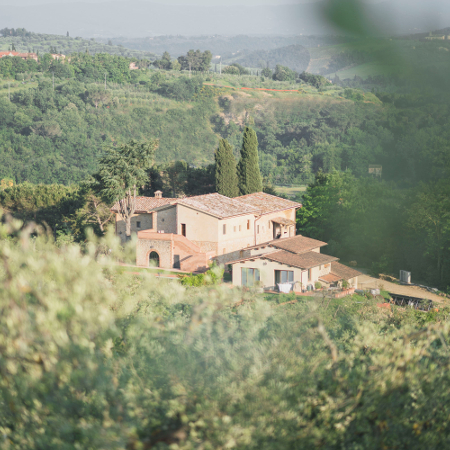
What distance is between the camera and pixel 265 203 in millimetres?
29500

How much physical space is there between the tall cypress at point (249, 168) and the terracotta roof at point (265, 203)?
1.34m

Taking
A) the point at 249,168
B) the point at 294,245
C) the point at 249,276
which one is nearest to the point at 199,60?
the point at 249,168

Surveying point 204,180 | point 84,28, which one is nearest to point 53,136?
point 204,180

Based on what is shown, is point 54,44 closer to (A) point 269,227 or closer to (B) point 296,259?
A: (A) point 269,227

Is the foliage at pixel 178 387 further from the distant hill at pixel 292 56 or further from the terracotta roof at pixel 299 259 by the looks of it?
the terracotta roof at pixel 299 259

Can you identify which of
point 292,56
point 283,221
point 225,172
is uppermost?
point 292,56

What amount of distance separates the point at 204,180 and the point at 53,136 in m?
38.9

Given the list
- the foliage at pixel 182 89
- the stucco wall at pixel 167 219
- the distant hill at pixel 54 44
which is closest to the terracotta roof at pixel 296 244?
the stucco wall at pixel 167 219

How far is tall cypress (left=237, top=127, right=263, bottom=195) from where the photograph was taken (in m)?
32.3

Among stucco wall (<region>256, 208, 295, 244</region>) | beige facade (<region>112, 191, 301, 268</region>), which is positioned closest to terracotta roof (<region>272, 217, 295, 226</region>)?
beige facade (<region>112, 191, 301, 268</region>)

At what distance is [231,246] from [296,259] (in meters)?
3.80

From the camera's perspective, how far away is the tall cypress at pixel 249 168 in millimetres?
32312

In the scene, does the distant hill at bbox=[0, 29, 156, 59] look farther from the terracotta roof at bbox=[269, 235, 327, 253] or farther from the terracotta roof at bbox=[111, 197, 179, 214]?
the terracotta roof at bbox=[269, 235, 327, 253]

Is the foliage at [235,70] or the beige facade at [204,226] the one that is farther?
the foliage at [235,70]
